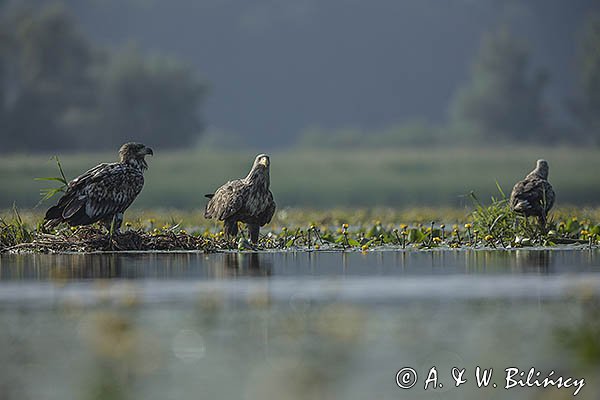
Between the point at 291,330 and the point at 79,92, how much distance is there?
73.6m

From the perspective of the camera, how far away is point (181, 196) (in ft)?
169

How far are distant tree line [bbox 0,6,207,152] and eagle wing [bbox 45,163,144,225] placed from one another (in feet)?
188

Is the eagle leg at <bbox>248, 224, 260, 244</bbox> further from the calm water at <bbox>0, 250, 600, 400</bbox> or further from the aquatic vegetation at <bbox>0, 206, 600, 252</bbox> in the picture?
the calm water at <bbox>0, 250, 600, 400</bbox>

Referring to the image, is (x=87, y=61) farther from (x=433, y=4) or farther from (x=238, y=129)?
(x=433, y=4)

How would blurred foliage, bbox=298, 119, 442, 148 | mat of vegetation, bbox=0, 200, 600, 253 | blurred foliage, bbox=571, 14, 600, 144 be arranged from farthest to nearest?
1. blurred foliage, bbox=571, 14, 600, 144
2. blurred foliage, bbox=298, 119, 442, 148
3. mat of vegetation, bbox=0, 200, 600, 253

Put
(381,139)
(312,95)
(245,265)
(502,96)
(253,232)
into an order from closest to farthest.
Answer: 1. (245,265)
2. (253,232)
3. (381,139)
4. (502,96)
5. (312,95)

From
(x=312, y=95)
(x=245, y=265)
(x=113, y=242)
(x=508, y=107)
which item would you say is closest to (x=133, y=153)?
(x=113, y=242)

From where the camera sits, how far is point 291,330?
29.6 ft

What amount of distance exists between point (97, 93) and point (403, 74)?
30250 millimetres

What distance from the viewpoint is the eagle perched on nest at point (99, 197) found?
15.9 metres

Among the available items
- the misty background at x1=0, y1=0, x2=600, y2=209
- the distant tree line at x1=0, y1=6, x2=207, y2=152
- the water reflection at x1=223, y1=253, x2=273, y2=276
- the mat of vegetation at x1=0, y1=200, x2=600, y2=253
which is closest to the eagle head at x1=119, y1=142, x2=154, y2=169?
the mat of vegetation at x1=0, y1=200, x2=600, y2=253

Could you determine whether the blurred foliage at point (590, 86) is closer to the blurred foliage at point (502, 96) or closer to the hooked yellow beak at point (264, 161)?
the blurred foliage at point (502, 96)

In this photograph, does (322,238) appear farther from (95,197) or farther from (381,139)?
(381,139)

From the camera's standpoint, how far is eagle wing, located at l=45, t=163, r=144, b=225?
1588 centimetres
